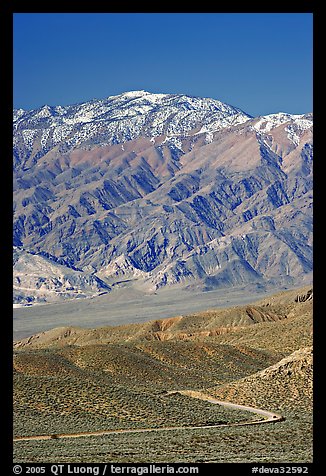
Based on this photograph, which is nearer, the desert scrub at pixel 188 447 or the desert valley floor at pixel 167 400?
the desert scrub at pixel 188 447

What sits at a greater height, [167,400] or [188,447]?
[167,400]

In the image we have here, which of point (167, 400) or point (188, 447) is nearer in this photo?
point (188, 447)

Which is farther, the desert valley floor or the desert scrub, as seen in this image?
the desert valley floor
